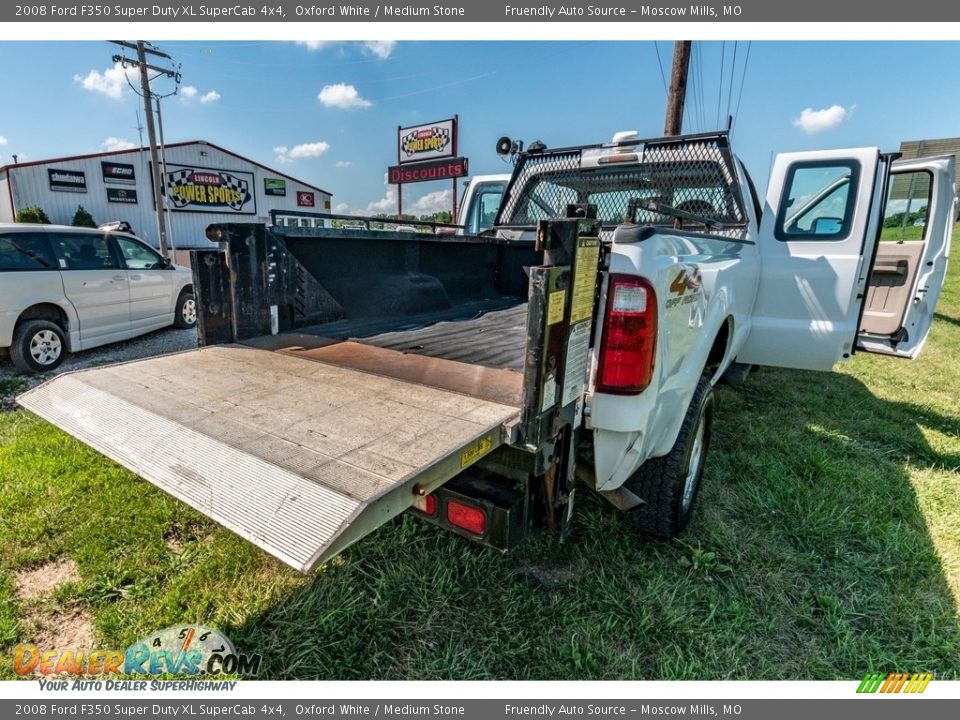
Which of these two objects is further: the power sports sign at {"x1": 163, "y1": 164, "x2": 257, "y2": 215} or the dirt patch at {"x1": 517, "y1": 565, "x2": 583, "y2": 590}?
the power sports sign at {"x1": 163, "y1": 164, "x2": 257, "y2": 215}

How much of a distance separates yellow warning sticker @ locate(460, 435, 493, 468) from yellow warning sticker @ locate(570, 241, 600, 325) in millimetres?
539

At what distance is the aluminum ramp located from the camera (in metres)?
1.40

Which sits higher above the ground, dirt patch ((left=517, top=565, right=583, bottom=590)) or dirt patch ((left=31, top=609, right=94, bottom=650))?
dirt patch ((left=517, top=565, right=583, bottom=590))

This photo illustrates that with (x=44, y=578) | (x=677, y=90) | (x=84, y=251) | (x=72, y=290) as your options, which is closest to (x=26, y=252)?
(x=72, y=290)

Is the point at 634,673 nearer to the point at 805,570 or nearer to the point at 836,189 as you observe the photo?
the point at 805,570

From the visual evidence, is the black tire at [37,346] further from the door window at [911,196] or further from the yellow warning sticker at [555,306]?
the door window at [911,196]

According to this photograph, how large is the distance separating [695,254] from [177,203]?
34864mm

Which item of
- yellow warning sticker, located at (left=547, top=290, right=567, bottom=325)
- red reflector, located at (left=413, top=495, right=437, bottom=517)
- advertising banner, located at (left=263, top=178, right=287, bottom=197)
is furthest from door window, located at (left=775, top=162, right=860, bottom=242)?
advertising banner, located at (left=263, top=178, right=287, bottom=197)

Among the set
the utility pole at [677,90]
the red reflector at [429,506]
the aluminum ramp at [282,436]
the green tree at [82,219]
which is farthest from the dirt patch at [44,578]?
the green tree at [82,219]

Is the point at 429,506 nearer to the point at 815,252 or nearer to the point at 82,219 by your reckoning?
the point at 815,252

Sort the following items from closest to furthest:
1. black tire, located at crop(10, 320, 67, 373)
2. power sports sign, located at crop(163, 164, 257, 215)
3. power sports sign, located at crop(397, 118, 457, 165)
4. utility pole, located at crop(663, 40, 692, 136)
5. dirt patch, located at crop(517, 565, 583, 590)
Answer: dirt patch, located at crop(517, 565, 583, 590)
black tire, located at crop(10, 320, 67, 373)
utility pole, located at crop(663, 40, 692, 136)
power sports sign, located at crop(397, 118, 457, 165)
power sports sign, located at crop(163, 164, 257, 215)

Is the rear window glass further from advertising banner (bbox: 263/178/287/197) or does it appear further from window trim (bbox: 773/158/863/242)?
advertising banner (bbox: 263/178/287/197)

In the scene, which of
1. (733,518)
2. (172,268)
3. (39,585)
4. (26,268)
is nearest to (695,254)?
(733,518)

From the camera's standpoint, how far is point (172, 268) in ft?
26.2
